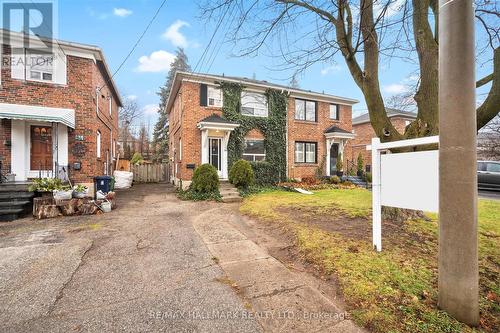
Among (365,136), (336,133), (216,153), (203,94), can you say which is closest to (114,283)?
(216,153)

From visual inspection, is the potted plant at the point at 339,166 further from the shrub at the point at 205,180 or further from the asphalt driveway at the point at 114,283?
the asphalt driveway at the point at 114,283

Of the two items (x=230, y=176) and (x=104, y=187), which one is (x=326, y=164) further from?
(x=104, y=187)

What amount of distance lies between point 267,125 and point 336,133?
15.9 feet

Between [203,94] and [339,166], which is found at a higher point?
[203,94]

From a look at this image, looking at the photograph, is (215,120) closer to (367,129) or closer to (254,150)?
(254,150)

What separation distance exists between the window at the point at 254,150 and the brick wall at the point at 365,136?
945 cm

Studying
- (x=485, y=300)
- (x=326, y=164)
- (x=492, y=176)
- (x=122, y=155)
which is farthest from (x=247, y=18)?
(x=122, y=155)

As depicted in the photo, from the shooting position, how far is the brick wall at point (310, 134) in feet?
49.3

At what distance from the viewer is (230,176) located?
464 inches

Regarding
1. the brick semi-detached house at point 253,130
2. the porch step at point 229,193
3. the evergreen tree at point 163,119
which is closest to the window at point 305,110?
the brick semi-detached house at point 253,130

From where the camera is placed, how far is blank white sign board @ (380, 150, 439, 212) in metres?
2.98

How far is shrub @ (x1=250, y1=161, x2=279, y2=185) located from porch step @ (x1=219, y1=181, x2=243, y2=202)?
2311 mm

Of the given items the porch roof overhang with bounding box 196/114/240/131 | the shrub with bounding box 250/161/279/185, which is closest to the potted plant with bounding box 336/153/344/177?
the shrub with bounding box 250/161/279/185

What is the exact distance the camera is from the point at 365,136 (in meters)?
21.9
